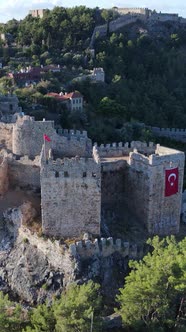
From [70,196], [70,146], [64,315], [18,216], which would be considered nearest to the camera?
[64,315]

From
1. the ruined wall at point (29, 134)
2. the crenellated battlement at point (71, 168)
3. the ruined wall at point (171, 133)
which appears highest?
the ruined wall at point (29, 134)

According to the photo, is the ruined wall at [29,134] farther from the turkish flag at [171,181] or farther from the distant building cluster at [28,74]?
the distant building cluster at [28,74]

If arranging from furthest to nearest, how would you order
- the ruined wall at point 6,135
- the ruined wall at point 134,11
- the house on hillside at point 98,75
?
the ruined wall at point 134,11 < the house on hillside at point 98,75 < the ruined wall at point 6,135

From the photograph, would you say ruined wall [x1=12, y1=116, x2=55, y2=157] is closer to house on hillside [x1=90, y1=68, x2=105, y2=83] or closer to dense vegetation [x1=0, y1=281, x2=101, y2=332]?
dense vegetation [x1=0, y1=281, x2=101, y2=332]

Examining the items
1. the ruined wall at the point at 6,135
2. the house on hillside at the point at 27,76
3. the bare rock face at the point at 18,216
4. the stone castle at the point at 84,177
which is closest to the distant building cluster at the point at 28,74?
the house on hillside at the point at 27,76

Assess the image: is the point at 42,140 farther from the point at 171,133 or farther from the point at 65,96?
the point at 171,133

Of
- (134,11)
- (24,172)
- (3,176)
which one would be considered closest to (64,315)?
(24,172)

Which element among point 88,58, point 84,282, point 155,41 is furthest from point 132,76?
point 84,282
